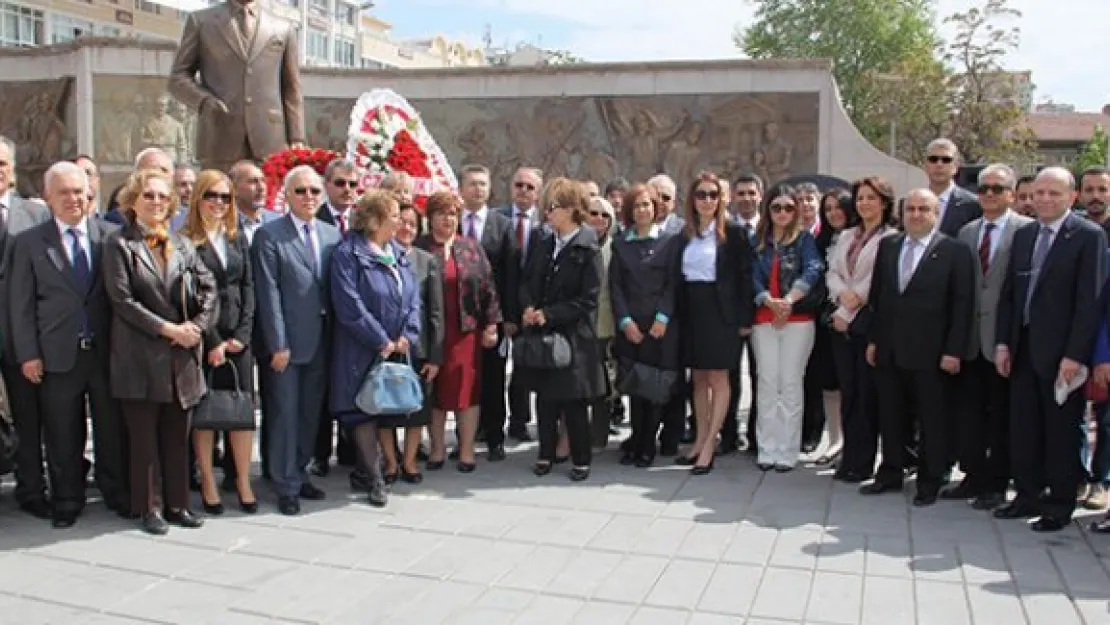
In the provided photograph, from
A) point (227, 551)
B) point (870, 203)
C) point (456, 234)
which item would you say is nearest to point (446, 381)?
point (456, 234)

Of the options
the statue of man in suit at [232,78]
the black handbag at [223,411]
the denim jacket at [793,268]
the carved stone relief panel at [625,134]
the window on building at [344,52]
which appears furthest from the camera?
the window on building at [344,52]

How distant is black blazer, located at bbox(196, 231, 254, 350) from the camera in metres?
5.23

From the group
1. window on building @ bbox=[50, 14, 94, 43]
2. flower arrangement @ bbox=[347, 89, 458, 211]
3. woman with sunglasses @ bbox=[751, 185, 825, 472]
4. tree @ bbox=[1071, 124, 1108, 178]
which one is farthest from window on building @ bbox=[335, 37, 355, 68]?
woman with sunglasses @ bbox=[751, 185, 825, 472]

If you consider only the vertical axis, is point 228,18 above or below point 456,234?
above

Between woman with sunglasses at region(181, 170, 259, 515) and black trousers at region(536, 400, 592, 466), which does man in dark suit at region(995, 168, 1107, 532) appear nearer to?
black trousers at region(536, 400, 592, 466)

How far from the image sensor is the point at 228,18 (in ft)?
23.9

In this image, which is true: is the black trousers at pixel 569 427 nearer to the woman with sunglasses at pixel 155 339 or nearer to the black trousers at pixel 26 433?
the woman with sunglasses at pixel 155 339

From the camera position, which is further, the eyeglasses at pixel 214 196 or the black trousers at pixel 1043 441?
the black trousers at pixel 1043 441

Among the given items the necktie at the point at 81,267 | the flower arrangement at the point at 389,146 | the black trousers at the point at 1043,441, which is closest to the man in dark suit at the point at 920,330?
the black trousers at the point at 1043,441

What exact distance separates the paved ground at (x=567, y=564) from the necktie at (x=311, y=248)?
129 centimetres

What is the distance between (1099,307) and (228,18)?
589cm

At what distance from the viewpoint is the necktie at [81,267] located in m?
5.11

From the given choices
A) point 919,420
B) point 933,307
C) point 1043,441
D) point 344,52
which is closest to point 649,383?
point 919,420

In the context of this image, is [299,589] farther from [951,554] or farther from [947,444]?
[947,444]
